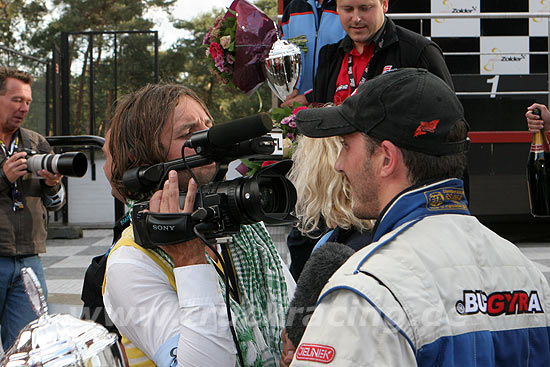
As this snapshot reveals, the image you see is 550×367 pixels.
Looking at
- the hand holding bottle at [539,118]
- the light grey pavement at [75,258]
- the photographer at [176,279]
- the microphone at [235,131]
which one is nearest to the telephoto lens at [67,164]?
the light grey pavement at [75,258]

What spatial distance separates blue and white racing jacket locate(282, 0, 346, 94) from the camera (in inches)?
123

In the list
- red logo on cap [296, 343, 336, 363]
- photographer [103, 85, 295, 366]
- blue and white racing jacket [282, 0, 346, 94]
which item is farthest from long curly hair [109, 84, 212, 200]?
blue and white racing jacket [282, 0, 346, 94]

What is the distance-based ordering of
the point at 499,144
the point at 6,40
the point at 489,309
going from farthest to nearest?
the point at 6,40
the point at 499,144
the point at 489,309

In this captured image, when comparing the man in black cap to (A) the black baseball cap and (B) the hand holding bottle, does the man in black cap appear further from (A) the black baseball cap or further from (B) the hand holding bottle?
(B) the hand holding bottle

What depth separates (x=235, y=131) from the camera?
130cm

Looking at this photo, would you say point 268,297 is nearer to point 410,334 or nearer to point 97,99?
point 410,334

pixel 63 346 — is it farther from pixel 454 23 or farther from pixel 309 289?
pixel 454 23

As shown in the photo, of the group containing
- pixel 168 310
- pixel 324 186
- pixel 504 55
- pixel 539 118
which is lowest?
pixel 168 310

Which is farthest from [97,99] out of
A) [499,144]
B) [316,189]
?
[316,189]

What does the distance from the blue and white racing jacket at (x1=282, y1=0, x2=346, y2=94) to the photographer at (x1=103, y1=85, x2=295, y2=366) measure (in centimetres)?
157

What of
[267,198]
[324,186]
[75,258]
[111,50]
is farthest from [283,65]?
[111,50]

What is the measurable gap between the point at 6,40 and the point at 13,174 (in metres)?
20.1

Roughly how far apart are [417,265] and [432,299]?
0.19ft

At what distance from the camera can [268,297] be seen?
Answer: 5.46 feet
